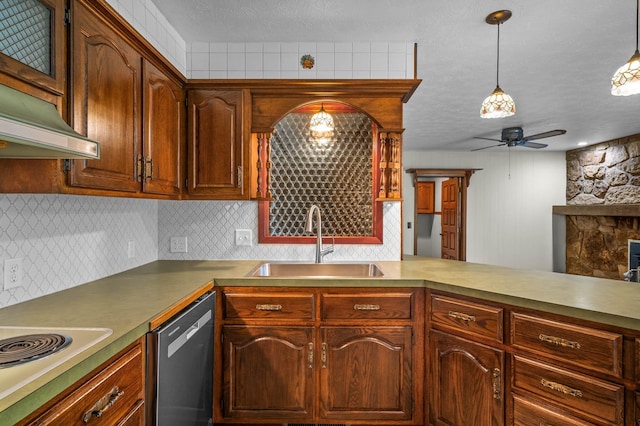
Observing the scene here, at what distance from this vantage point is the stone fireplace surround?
201 inches

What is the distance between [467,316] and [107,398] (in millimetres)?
1526

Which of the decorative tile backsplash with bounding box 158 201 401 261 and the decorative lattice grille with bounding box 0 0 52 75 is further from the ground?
the decorative lattice grille with bounding box 0 0 52 75

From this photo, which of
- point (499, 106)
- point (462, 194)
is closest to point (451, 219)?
point (462, 194)

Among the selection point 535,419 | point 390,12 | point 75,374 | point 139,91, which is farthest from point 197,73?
point 535,419

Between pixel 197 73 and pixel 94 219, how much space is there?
1185mm

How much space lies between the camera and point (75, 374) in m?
0.89

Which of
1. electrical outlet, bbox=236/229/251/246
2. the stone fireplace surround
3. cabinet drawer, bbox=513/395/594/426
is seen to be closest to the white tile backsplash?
electrical outlet, bbox=236/229/251/246

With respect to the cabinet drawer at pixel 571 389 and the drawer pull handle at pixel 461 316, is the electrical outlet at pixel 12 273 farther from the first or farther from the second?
the cabinet drawer at pixel 571 389

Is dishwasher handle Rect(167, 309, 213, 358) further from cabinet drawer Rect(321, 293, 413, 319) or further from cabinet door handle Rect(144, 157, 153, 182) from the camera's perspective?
cabinet door handle Rect(144, 157, 153, 182)

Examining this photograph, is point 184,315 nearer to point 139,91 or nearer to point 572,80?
point 139,91

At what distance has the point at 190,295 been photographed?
1.58 m

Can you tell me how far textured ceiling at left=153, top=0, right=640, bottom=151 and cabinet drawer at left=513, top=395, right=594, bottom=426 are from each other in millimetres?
2018

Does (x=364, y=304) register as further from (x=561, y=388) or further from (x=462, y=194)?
(x=462, y=194)

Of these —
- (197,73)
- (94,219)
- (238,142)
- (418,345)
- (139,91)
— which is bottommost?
(418,345)
